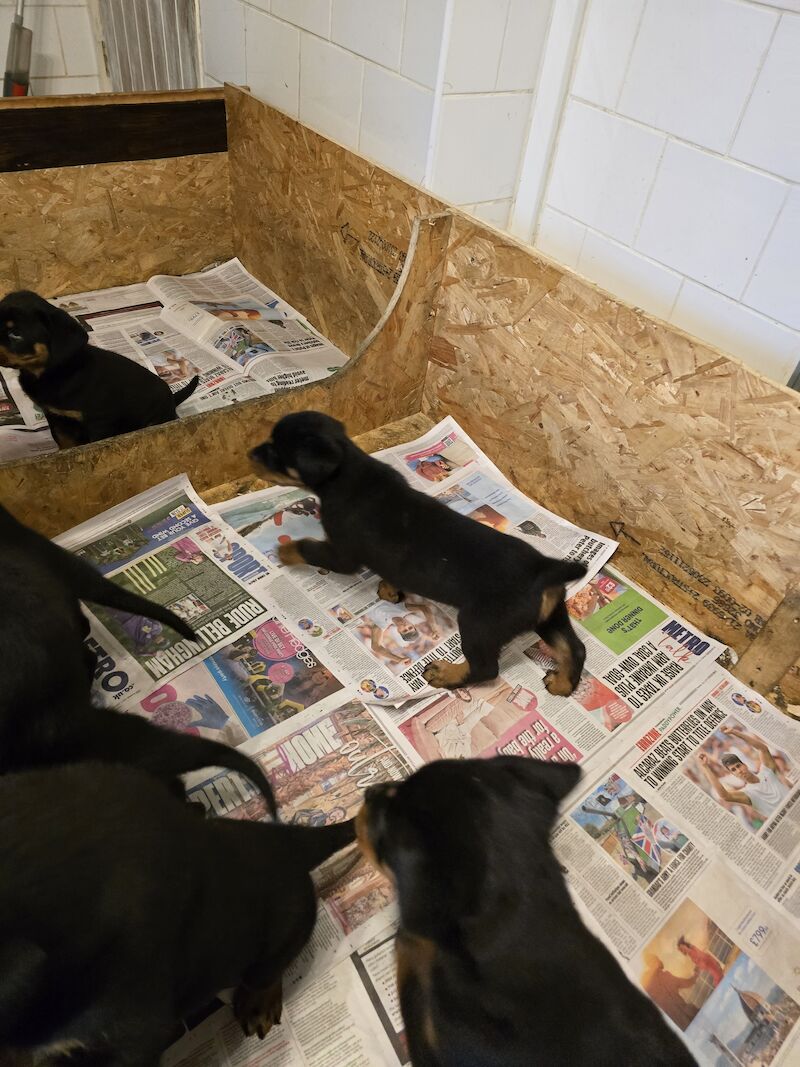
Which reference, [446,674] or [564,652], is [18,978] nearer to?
[446,674]

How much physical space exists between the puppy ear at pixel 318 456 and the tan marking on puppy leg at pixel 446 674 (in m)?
0.39

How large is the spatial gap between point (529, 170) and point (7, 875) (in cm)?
168

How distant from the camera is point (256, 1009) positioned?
0.85 meters

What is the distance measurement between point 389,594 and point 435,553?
0.23 metres

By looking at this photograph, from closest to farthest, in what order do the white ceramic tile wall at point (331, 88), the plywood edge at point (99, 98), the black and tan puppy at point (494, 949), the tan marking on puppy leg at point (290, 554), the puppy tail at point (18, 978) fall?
the puppy tail at point (18, 978)
the black and tan puppy at point (494, 949)
the tan marking on puppy leg at point (290, 554)
the white ceramic tile wall at point (331, 88)
the plywood edge at point (99, 98)

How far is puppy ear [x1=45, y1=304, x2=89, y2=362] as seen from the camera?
1.38 m

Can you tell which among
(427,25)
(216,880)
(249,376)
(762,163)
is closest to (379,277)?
(249,376)

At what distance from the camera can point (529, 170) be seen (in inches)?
64.8

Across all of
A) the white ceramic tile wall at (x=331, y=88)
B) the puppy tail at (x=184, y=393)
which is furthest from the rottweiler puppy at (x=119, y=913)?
the white ceramic tile wall at (x=331, y=88)

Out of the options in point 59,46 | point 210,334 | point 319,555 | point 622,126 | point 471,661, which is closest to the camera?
point 471,661

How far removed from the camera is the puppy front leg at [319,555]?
4.22 ft

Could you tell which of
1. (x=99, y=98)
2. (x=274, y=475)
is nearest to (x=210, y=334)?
(x=99, y=98)

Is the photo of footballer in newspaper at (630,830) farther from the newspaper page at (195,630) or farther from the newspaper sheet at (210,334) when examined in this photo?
the newspaper sheet at (210,334)

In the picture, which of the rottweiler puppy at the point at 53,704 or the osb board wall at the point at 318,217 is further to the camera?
the osb board wall at the point at 318,217
